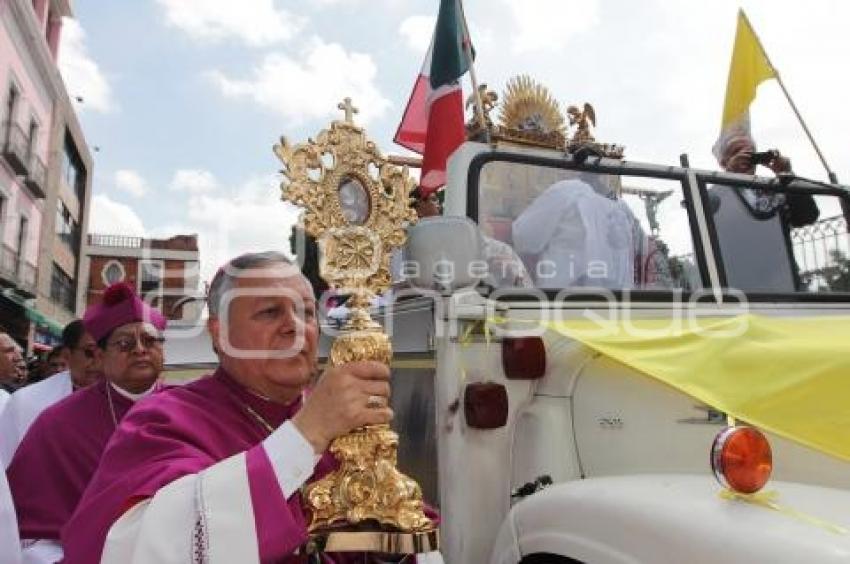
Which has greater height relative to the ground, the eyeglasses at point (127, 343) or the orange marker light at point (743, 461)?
the eyeglasses at point (127, 343)

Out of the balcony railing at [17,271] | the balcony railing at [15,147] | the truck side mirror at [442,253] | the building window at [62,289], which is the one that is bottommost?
the truck side mirror at [442,253]

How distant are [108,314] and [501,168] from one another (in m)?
2.09

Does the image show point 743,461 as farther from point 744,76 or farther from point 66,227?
point 66,227

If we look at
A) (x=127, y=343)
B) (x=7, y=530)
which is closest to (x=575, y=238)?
(x=127, y=343)

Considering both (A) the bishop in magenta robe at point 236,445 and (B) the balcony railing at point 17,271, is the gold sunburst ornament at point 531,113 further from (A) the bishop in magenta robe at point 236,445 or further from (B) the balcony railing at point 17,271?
(B) the balcony railing at point 17,271

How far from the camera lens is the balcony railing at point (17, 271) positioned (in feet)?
84.3

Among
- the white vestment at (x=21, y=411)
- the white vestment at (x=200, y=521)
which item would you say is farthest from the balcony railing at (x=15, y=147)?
the white vestment at (x=200, y=521)

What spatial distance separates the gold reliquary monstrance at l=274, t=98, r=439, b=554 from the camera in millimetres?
1715

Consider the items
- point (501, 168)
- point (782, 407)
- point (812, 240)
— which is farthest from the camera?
point (812, 240)

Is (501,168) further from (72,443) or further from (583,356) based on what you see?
(72,443)

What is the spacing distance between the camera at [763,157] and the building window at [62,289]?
3476 cm

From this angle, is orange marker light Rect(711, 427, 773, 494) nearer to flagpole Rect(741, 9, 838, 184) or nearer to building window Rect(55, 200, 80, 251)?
flagpole Rect(741, 9, 838, 184)

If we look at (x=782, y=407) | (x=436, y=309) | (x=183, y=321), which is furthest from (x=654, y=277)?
(x=183, y=321)

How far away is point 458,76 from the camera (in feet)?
13.6
